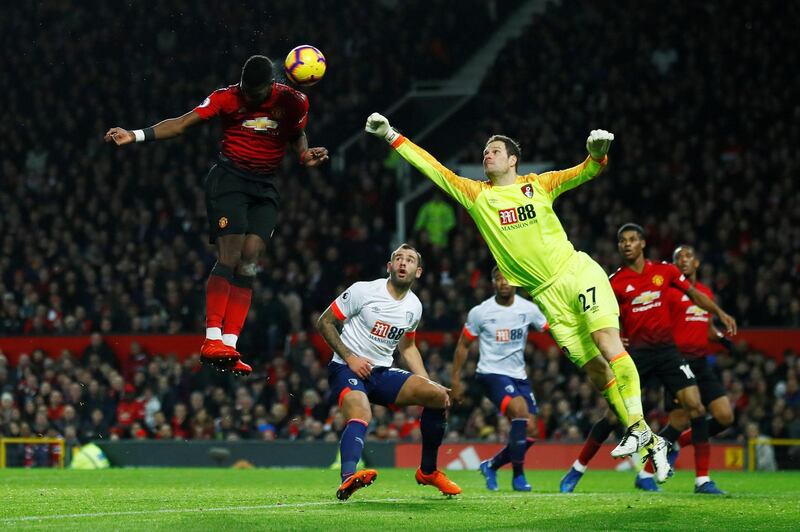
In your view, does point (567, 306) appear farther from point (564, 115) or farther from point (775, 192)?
point (564, 115)

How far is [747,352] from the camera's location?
781 inches

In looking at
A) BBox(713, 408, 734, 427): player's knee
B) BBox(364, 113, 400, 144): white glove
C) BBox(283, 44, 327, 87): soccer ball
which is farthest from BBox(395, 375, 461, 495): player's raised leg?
BBox(713, 408, 734, 427): player's knee

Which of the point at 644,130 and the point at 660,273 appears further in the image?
the point at 644,130

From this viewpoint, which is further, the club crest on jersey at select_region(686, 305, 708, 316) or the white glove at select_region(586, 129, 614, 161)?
the club crest on jersey at select_region(686, 305, 708, 316)

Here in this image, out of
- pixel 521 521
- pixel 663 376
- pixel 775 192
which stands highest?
pixel 775 192

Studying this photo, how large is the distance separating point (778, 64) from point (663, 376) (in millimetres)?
13078

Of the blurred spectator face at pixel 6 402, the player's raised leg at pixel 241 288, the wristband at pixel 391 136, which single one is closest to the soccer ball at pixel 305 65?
the wristband at pixel 391 136

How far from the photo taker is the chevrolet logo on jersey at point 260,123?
10.9m

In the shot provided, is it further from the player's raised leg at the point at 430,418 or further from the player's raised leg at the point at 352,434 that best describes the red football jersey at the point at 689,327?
the player's raised leg at the point at 352,434

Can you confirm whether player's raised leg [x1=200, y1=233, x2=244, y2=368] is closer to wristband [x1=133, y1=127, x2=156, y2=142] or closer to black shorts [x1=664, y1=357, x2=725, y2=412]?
wristband [x1=133, y1=127, x2=156, y2=142]

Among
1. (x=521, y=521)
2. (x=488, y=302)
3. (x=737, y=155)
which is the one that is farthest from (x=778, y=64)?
(x=521, y=521)

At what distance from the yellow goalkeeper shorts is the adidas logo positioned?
9.20 metres

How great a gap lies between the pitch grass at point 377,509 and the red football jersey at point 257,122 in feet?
9.62

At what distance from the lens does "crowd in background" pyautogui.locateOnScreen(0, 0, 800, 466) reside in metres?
21.1
